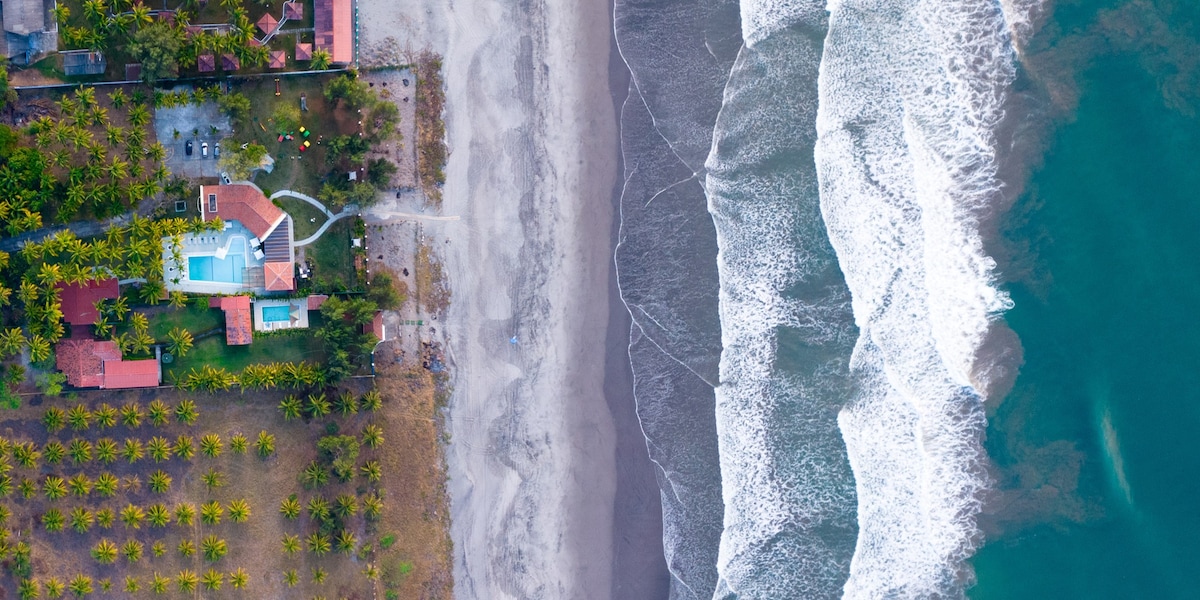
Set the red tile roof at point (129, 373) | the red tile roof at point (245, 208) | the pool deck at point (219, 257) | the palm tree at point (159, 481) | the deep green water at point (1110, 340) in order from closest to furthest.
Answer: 1. the deep green water at point (1110, 340)
2. the red tile roof at point (129, 373)
3. the red tile roof at point (245, 208)
4. the palm tree at point (159, 481)
5. the pool deck at point (219, 257)

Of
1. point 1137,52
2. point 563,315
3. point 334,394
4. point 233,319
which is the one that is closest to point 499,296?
point 563,315

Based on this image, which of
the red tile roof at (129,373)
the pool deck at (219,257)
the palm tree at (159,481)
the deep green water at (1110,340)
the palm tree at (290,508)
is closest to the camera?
the deep green water at (1110,340)

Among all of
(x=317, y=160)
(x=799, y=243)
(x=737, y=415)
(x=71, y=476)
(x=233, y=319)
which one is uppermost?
(x=317, y=160)

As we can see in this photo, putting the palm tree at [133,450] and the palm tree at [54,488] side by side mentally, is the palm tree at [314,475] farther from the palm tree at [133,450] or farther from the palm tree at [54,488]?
the palm tree at [54,488]

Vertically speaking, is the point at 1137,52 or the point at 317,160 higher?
the point at 1137,52

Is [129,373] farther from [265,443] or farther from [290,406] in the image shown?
[290,406]

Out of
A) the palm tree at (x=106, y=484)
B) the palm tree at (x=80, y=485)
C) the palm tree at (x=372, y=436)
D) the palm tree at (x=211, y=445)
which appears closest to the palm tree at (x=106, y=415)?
the palm tree at (x=106, y=484)

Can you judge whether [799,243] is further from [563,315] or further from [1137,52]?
[1137,52]
